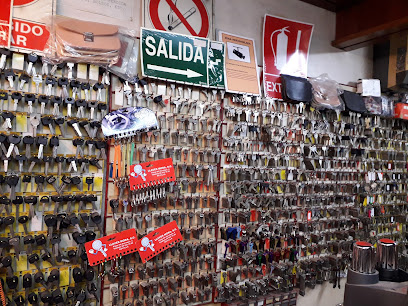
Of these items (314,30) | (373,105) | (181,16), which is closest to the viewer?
(181,16)

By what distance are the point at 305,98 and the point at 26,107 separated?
2.50m

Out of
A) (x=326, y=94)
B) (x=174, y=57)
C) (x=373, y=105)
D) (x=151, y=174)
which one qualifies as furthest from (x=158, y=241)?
(x=373, y=105)

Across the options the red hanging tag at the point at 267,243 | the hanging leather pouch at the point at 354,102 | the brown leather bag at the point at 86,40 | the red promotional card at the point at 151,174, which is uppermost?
the brown leather bag at the point at 86,40

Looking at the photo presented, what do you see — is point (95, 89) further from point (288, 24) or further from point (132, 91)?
point (288, 24)

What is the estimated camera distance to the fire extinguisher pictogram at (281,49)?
3.17 m

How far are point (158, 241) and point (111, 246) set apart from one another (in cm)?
38

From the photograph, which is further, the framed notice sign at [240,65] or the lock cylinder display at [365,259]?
the framed notice sign at [240,65]

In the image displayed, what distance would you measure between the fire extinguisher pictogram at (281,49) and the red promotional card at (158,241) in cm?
190

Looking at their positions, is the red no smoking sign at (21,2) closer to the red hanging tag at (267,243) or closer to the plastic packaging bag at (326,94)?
the plastic packaging bag at (326,94)

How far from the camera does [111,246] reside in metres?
2.35

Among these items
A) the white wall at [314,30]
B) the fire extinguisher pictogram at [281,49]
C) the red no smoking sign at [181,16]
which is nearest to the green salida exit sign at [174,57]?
the red no smoking sign at [181,16]

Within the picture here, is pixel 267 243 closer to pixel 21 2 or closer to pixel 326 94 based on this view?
pixel 326 94

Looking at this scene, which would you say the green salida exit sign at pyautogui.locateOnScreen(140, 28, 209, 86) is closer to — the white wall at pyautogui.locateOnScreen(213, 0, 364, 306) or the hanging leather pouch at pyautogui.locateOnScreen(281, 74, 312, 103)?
the white wall at pyautogui.locateOnScreen(213, 0, 364, 306)

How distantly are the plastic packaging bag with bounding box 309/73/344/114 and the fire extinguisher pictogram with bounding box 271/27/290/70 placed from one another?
1.39 feet
